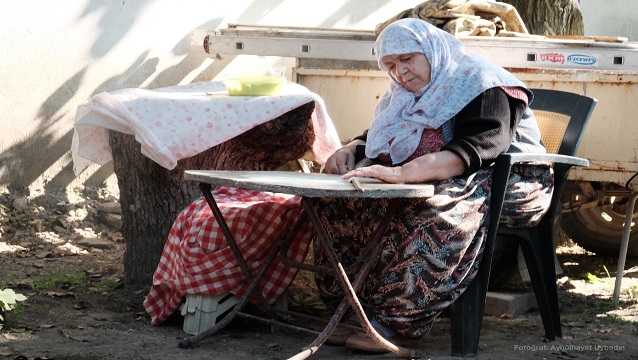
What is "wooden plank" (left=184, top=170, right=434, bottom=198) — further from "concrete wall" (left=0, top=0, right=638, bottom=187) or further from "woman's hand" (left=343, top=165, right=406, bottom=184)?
"concrete wall" (left=0, top=0, right=638, bottom=187)

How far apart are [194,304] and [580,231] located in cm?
318

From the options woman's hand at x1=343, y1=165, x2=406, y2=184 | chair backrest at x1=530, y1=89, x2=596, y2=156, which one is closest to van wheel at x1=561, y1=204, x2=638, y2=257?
chair backrest at x1=530, y1=89, x2=596, y2=156

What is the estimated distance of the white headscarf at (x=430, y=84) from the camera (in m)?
3.78

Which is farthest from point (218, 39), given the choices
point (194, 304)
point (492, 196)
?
point (492, 196)

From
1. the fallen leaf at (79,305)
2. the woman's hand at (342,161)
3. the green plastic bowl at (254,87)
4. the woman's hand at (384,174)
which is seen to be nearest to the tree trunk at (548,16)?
the green plastic bowl at (254,87)

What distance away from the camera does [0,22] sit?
5.96m

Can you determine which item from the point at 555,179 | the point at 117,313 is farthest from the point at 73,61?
the point at 555,179

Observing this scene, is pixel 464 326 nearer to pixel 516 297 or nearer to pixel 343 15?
pixel 516 297

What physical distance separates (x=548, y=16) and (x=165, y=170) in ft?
11.0

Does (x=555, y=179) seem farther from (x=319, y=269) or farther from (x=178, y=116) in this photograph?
(x=178, y=116)

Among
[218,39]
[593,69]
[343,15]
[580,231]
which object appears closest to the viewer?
[593,69]

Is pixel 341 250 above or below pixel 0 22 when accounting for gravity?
below

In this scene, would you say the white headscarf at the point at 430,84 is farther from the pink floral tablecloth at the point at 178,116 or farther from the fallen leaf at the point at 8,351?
the fallen leaf at the point at 8,351

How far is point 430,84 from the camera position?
3904 mm
